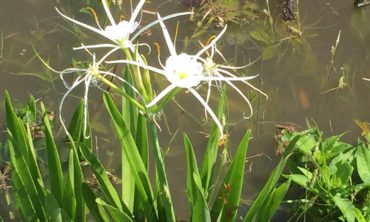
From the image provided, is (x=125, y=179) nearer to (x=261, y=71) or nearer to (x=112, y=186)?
(x=112, y=186)

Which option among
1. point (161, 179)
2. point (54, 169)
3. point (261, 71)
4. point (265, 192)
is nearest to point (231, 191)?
point (265, 192)

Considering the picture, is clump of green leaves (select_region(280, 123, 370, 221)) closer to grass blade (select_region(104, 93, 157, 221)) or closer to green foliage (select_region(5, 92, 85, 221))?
grass blade (select_region(104, 93, 157, 221))

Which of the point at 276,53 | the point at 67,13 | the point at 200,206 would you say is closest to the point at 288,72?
the point at 276,53

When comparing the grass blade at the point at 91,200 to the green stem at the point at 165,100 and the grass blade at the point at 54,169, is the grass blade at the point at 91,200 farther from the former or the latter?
the green stem at the point at 165,100

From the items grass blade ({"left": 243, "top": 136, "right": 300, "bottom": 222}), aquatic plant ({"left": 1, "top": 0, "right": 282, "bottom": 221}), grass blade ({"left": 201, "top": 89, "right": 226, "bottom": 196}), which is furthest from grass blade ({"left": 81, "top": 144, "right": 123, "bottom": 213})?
grass blade ({"left": 243, "top": 136, "right": 300, "bottom": 222})

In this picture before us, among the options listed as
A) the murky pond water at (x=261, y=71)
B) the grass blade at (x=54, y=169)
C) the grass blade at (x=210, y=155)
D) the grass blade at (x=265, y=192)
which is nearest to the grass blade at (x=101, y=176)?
the grass blade at (x=54, y=169)
